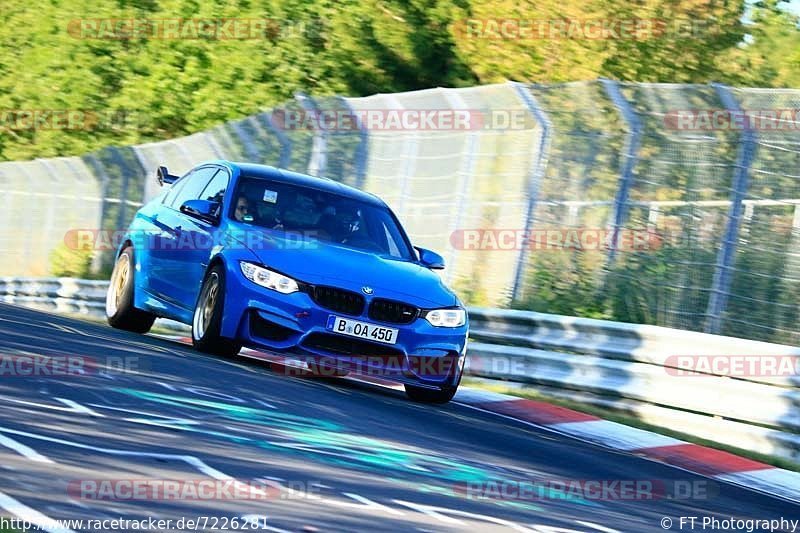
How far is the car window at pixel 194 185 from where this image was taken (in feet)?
46.6

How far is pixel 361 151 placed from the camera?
66.2ft

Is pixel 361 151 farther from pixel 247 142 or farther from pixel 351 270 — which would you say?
pixel 351 270

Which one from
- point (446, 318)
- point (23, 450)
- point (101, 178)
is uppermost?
point (23, 450)

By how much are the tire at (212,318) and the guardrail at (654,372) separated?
333 centimetres

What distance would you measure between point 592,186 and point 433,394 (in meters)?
4.43

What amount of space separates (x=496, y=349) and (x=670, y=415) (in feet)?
8.80

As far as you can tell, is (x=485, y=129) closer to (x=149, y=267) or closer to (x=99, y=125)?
(x=149, y=267)

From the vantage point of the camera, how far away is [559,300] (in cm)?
1655

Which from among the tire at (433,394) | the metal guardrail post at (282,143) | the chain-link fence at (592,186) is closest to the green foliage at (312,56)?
the metal guardrail post at (282,143)

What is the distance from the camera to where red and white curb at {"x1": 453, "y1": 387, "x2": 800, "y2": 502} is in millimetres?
10801
